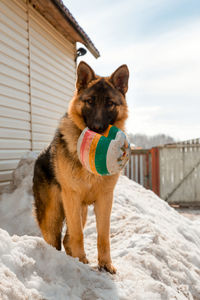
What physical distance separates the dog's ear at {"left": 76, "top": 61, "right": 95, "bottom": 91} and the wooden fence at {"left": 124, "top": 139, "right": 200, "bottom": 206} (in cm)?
854

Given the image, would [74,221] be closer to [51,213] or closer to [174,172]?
[51,213]

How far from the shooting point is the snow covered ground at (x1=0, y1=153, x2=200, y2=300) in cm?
171

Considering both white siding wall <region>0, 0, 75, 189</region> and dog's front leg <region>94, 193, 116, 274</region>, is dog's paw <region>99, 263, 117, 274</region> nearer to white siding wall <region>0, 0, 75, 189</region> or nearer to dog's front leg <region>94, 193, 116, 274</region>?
dog's front leg <region>94, 193, 116, 274</region>

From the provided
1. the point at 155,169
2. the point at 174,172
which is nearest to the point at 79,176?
the point at 155,169

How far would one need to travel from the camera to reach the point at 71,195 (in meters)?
2.57

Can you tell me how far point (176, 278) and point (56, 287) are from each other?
1684 mm

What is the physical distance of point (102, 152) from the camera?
Answer: 2.26 meters

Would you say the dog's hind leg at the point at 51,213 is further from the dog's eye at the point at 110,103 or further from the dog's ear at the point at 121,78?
the dog's ear at the point at 121,78

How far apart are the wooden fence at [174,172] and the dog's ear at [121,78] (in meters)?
8.28

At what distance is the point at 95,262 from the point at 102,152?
50.5 inches

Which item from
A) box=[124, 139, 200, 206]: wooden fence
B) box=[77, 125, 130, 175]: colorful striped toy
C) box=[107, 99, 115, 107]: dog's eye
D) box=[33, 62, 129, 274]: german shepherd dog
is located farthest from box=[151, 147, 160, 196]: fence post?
box=[77, 125, 130, 175]: colorful striped toy

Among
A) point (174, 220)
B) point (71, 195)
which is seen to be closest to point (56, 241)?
point (71, 195)

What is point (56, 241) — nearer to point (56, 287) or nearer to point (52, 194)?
point (52, 194)

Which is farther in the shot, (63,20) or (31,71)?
(63,20)
